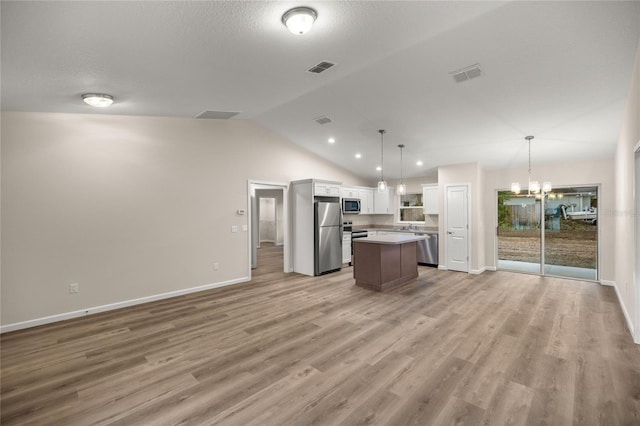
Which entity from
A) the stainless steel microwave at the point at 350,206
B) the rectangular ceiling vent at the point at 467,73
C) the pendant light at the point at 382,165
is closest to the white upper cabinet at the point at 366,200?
the stainless steel microwave at the point at 350,206

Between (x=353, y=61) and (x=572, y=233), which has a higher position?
(x=353, y=61)

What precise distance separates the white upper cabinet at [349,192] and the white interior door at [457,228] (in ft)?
7.62

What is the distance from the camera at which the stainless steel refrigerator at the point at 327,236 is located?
6371mm

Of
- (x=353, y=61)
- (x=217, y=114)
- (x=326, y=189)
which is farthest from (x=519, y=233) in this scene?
(x=217, y=114)

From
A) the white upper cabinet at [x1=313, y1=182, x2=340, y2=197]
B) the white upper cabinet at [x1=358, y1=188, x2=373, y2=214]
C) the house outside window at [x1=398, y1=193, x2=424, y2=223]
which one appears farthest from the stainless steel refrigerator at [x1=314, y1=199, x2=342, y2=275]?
the house outside window at [x1=398, y1=193, x2=424, y2=223]

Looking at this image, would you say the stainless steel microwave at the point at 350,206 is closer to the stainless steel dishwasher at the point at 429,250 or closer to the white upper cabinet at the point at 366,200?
the white upper cabinet at the point at 366,200

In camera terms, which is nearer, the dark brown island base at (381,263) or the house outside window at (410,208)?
the dark brown island base at (381,263)

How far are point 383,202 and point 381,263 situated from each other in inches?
148

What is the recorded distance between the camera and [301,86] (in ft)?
12.5

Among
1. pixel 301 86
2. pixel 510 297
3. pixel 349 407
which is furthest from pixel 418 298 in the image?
pixel 301 86

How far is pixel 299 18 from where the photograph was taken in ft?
7.20

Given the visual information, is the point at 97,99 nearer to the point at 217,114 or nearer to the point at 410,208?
the point at 217,114

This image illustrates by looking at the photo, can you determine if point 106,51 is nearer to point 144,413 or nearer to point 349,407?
point 144,413

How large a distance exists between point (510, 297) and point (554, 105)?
289 cm
